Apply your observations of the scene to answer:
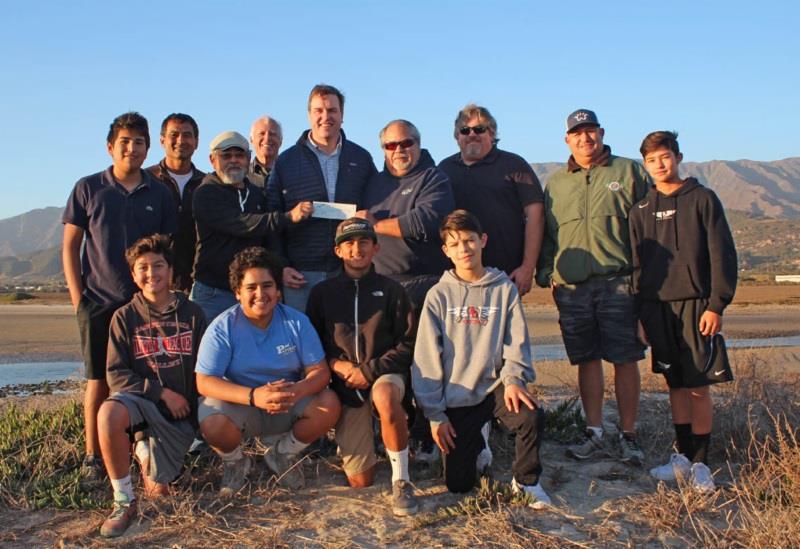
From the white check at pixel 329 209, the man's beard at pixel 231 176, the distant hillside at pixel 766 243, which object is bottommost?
the distant hillside at pixel 766 243

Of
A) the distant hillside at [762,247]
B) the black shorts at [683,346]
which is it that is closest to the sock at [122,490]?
the black shorts at [683,346]

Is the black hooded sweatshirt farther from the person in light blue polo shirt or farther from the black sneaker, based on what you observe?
the person in light blue polo shirt

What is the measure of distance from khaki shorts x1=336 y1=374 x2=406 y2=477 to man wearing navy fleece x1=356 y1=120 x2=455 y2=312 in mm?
960

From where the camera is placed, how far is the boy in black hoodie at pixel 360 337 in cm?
533

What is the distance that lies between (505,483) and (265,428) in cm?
177

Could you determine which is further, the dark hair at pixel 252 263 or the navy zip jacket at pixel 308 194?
the navy zip jacket at pixel 308 194

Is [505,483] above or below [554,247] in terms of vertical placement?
below

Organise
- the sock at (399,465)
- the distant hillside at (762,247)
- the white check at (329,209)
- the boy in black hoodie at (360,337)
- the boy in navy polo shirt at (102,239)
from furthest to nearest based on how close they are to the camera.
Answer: the distant hillside at (762,247), the white check at (329,209), the boy in navy polo shirt at (102,239), the boy in black hoodie at (360,337), the sock at (399,465)

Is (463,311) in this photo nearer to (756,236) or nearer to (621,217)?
(621,217)

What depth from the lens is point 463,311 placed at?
207 inches

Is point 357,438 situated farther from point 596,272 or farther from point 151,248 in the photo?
point 596,272

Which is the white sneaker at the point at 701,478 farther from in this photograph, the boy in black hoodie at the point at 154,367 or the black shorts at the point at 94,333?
the black shorts at the point at 94,333

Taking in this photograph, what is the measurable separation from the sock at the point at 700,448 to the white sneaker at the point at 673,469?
0.07m

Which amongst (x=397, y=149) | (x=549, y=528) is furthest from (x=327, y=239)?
(x=549, y=528)
